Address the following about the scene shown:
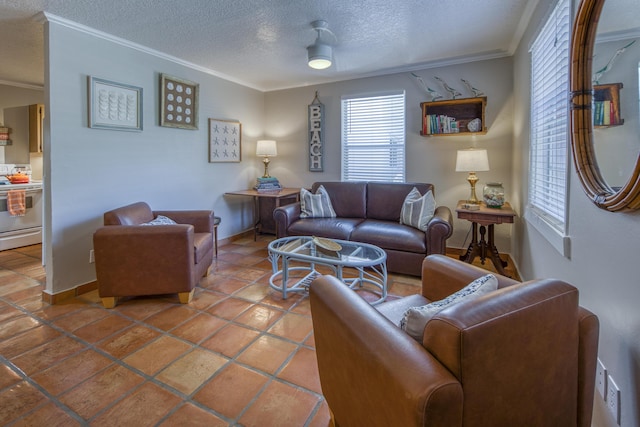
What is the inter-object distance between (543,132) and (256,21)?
2.39 metres

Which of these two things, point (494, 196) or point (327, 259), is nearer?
point (327, 259)

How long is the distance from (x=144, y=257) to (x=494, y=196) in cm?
321

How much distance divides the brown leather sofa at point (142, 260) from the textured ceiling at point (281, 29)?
1643 millimetres

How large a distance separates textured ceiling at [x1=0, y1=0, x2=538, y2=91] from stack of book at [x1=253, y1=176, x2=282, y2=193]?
1.52 metres

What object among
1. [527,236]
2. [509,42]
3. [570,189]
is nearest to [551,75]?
[570,189]

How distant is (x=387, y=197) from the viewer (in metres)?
4.03

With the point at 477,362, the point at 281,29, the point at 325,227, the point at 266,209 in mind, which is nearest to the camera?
the point at 477,362

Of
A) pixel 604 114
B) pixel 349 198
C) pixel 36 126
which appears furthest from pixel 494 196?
pixel 36 126

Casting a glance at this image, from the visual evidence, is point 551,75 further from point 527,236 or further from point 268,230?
point 268,230

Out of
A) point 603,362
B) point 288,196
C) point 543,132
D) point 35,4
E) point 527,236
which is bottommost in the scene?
point 603,362

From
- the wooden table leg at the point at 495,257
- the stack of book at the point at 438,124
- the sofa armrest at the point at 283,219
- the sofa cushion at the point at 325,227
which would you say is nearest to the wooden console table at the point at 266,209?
the sofa armrest at the point at 283,219

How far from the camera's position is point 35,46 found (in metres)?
3.22

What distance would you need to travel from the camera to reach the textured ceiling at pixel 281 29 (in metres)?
2.47

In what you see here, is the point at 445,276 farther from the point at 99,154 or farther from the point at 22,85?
the point at 22,85
